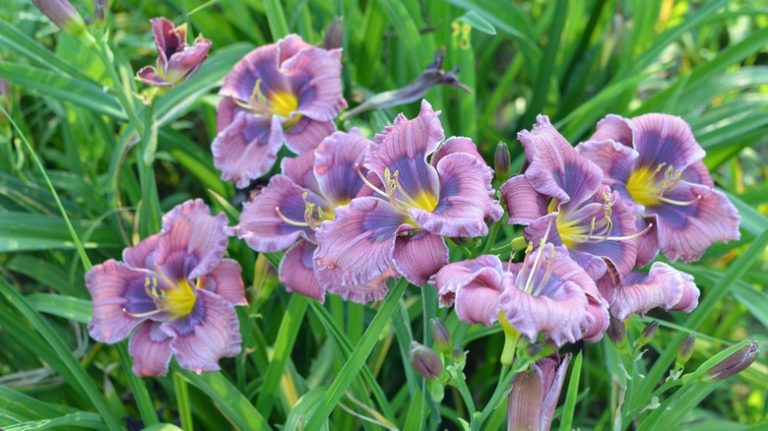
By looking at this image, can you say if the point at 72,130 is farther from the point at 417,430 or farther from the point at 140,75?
the point at 417,430

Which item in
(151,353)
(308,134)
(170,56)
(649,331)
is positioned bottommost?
(151,353)

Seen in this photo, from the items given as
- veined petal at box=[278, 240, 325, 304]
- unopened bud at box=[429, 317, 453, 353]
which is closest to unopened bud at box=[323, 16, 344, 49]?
veined petal at box=[278, 240, 325, 304]

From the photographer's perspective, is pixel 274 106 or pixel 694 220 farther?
pixel 274 106

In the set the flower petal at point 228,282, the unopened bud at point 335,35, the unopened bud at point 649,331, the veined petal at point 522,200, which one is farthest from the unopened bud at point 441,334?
the unopened bud at point 335,35

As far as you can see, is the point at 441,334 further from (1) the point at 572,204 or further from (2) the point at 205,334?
(2) the point at 205,334

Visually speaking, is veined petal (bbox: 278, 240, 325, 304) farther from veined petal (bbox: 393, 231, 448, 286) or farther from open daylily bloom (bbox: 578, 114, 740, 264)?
open daylily bloom (bbox: 578, 114, 740, 264)

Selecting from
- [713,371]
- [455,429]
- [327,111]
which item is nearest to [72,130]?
[327,111]

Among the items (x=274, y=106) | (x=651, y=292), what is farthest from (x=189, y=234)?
(x=651, y=292)
